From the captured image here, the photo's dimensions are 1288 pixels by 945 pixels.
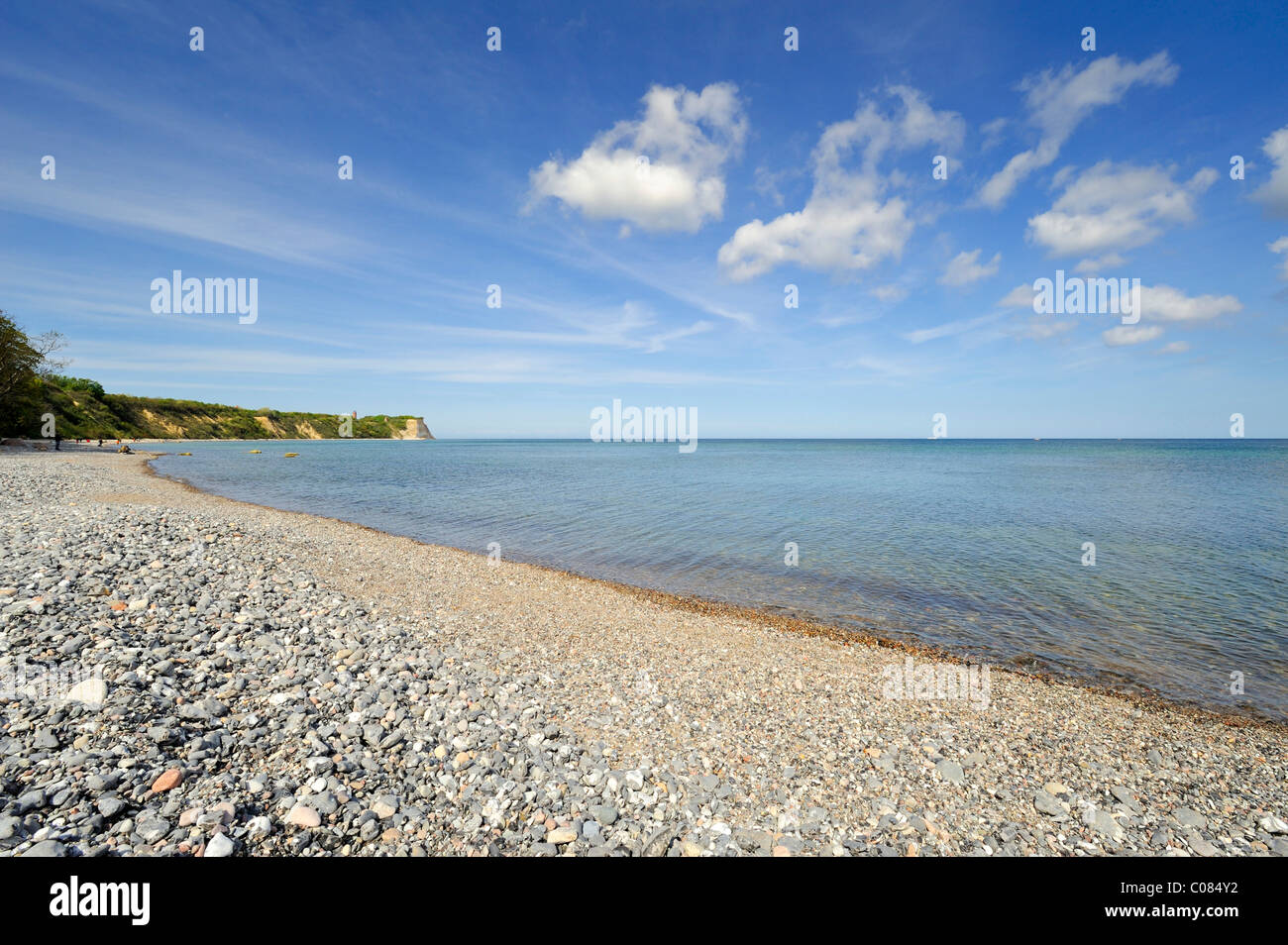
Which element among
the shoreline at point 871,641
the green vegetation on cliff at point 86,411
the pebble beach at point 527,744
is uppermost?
the green vegetation on cliff at point 86,411

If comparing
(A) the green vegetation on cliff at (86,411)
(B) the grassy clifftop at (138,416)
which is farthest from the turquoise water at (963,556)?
(B) the grassy clifftop at (138,416)

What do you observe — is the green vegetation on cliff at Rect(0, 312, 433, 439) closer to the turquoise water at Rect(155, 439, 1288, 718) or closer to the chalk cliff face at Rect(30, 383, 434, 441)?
the chalk cliff face at Rect(30, 383, 434, 441)

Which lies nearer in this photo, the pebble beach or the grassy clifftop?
the pebble beach

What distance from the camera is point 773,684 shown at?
32.1 ft

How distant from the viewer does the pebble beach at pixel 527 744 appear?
5.31 metres

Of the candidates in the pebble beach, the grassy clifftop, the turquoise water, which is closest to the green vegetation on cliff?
the grassy clifftop

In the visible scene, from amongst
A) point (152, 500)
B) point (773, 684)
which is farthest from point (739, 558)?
point (152, 500)

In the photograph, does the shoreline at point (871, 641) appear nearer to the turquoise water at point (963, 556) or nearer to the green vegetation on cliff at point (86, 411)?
the turquoise water at point (963, 556)

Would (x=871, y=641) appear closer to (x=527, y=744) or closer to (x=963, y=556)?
(x=527, y=744)

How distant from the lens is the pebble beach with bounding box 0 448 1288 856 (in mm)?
5312
